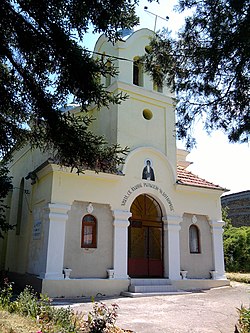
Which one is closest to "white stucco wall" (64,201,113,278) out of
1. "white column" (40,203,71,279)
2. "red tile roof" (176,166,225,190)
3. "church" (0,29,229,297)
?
"church" (0,29,229,297)

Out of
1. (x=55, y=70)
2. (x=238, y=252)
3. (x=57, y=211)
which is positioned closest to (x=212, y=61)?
(x=55, y=70)

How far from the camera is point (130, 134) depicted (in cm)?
1462

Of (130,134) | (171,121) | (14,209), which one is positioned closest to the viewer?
(130,134)

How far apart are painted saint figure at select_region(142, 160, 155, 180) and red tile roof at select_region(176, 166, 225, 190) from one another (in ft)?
4.14

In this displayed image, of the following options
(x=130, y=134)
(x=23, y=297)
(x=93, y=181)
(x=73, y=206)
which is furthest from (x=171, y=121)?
(x=23, y=297)

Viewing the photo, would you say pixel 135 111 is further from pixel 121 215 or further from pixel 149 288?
pixel 149 288

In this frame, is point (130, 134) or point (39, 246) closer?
point (39, 246)

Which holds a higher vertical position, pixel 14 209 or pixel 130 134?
pixel 130 134

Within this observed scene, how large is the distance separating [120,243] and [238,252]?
11379 mm

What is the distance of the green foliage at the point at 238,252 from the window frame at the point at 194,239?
23.7 ft

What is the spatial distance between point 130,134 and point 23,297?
27.5ft

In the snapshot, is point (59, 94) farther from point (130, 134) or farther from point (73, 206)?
point (130, 134)

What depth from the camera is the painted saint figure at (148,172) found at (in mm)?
14617

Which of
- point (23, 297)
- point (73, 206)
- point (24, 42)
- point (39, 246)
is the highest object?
point (24, 42)
